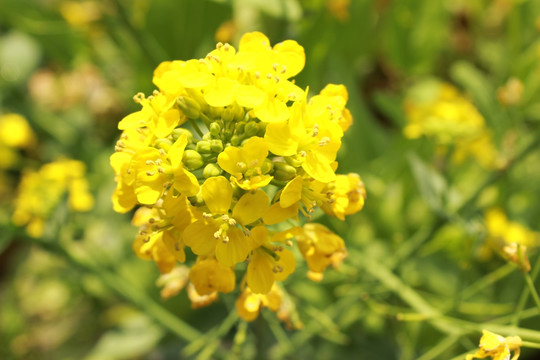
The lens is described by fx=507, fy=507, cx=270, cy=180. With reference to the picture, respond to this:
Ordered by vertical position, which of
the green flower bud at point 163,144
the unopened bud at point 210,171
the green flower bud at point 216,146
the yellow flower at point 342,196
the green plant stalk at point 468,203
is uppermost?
the green flower bud at point 216,146

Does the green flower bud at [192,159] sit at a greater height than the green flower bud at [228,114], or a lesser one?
lesser

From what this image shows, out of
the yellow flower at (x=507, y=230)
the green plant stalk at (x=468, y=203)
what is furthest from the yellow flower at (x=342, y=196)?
the yellow flower at (x=507, y=230)

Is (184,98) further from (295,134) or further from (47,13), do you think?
(47,13)

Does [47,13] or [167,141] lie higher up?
[167,141]

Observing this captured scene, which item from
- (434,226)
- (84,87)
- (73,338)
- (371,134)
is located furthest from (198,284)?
(84,87)

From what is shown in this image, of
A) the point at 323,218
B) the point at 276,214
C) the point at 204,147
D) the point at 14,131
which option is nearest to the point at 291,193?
the point at 276,214

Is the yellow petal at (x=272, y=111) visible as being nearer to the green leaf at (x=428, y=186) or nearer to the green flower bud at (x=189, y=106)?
the green flower bud at (x=189, y=106)

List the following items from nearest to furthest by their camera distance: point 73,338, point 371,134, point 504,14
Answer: point 371,134
point 73,338
point 504,14
